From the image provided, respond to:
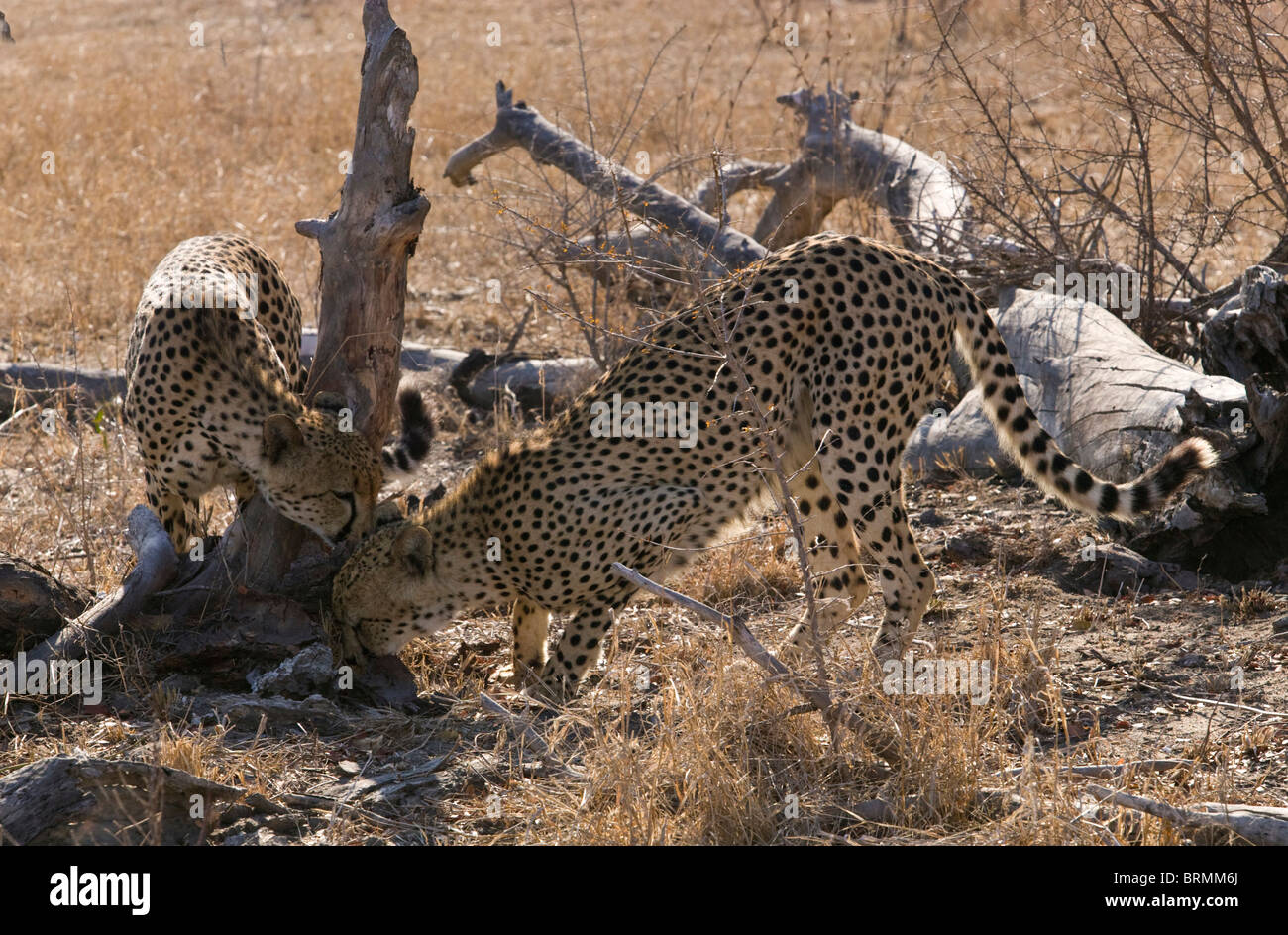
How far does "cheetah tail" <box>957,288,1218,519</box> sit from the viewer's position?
4.16 meters

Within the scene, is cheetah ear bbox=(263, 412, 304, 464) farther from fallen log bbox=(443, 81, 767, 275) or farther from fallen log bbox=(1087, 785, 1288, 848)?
fallen log bbox=(1087, 785, 1288, 848)

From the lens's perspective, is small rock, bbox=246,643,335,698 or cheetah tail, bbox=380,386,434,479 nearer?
small rock, bbox=246,643,335,698

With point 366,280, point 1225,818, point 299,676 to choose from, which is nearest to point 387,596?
point 299,676

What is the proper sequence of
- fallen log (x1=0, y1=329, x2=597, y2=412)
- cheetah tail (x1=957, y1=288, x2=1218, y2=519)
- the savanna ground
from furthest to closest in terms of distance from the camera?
1. fallen log (x1=0, y1=329, x2=597, y2=412)
2. cheetah tail (x1=957, y1=288, x2=1218, y2=519)
3. the savanna ground

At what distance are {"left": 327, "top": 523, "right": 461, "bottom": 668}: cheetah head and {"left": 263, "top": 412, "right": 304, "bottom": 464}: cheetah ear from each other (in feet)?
1.46

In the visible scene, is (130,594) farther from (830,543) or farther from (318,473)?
(830,543)

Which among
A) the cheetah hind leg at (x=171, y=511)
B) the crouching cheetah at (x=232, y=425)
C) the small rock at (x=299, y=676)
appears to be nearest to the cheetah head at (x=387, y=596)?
the small rock at (x=299, y=676)

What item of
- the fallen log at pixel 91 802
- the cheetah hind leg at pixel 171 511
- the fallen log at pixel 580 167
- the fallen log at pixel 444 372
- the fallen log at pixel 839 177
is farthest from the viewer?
the fallen log at pixel 839 177

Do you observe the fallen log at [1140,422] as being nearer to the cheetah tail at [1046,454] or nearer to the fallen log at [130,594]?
the cheetah tail at [1046,454]

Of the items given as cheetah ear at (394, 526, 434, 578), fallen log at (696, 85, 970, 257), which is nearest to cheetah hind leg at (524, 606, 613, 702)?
cheetah ear at (394, 526, 434, 578)

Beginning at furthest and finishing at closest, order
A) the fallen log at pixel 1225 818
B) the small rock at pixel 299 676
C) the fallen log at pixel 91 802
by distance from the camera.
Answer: the small rock at pixel 299 676
the fallen log at pixel 91 802
the fallen log at pixel 1225 818

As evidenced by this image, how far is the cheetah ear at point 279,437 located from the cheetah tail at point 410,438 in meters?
0.49

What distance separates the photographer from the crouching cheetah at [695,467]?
4.50 m
